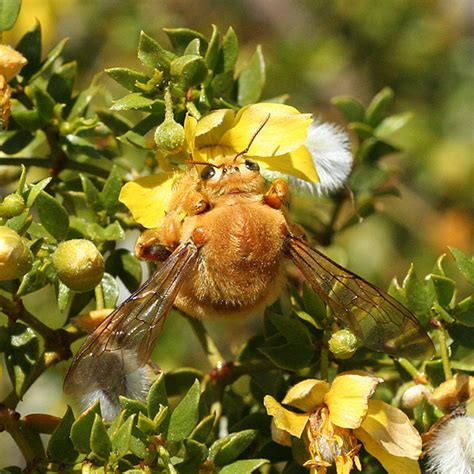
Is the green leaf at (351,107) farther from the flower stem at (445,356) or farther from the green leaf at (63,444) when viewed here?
the green leaf at (63,444)

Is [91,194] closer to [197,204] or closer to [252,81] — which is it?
[197,204]

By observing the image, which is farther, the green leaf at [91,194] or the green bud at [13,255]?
the green leaf at [91,194]

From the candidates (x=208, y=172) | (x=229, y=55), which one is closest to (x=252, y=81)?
(x=229, y=55)

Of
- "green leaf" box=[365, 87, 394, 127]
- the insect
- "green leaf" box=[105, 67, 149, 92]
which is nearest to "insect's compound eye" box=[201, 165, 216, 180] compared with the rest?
the insect

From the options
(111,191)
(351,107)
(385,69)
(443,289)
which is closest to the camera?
(443,289)

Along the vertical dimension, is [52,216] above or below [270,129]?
below

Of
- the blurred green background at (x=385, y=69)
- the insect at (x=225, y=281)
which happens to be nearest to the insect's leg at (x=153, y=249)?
the insect at (x=225, y=281)

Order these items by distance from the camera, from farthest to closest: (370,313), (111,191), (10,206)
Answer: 1. (111,191)
2. (370,313)
3. (10,206)
